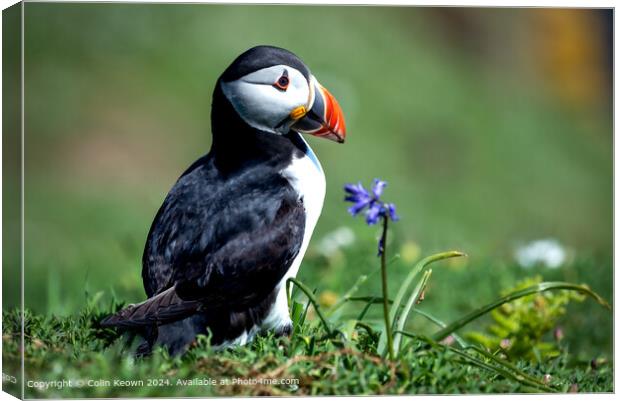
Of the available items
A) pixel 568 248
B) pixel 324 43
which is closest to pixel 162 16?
pixel 324 43

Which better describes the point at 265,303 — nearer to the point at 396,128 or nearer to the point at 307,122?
the point at 307,122

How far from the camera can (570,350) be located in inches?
271

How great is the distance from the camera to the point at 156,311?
4.66 meters

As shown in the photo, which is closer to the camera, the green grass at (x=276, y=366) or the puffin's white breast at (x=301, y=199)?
A: the green grass at (x=276, y=366)

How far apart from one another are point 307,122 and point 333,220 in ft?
12.1

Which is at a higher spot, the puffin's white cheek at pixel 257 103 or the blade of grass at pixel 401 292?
the puffin's white cheek at pixel 257 103

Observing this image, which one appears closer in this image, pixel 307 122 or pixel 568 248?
pixel 307 122

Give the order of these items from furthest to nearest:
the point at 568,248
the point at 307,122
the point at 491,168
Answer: the point at 491,168, the point at 568,248, the point at 307,122

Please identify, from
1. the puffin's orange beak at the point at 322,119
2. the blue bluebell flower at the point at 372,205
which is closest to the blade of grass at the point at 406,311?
the blue bluebell flower at the point at 372,205

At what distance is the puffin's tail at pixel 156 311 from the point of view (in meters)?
4.59

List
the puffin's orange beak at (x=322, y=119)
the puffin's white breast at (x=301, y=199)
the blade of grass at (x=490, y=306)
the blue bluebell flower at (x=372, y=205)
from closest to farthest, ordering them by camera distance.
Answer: the blue bluebell flower at (x=372, y=205) < the blade of grass at (x=490, y=306) < the puffin's white breast at (x=301, y=199) < the puffin's orange beak at (x=322, y=119)

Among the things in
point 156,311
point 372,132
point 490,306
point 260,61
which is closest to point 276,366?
point 156,311

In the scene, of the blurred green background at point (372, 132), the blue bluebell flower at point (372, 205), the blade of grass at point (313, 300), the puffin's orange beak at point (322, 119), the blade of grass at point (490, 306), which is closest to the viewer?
the blue bluebell flower at point (372, 205)

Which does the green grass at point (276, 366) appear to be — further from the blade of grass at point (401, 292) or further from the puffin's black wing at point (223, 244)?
the puffin's black wing at point (223, 244)
